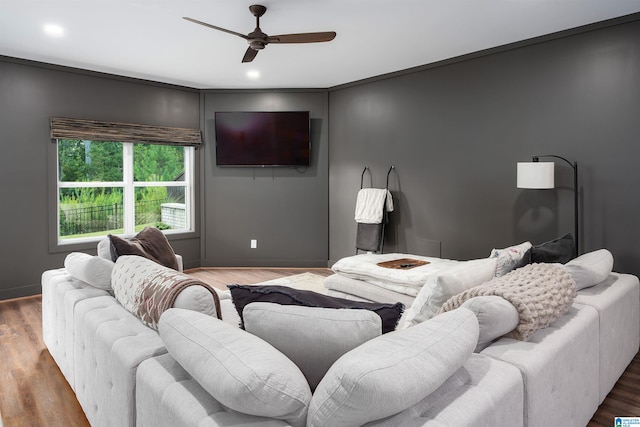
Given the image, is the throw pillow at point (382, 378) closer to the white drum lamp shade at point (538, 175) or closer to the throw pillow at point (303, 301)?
the throw pillow at point (303, 301)

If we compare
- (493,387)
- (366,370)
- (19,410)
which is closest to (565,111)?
(493,387)

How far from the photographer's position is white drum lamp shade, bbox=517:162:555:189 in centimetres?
364

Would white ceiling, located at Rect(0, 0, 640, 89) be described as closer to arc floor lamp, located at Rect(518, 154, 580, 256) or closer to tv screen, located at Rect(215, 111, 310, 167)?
tv screen, located at Rect(215, 111, 310, 167)

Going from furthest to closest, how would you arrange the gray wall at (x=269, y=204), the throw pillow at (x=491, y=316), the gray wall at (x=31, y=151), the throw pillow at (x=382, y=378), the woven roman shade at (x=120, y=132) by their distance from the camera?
1. the gray wall at (x=269, y=204)
2. the woven roman shade at (x=120, y=132)
3. the gray wall at (x=31, y=151)
4. the throw pillow at (x=491, y=316)
5. the throw pillow at (x=382, y=378)

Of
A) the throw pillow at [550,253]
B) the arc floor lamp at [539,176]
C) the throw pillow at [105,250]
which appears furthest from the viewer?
the arc floor lamp at [539,176]

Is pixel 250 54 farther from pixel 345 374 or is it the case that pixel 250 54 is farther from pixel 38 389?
pixel 345 374

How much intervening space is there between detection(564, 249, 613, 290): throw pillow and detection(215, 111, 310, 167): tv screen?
4.05 m

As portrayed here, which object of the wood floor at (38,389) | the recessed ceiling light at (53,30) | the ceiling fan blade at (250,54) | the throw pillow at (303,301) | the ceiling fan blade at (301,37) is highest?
the recessed ceiling light at (53,30)

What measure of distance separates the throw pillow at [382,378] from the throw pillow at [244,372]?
2.6 inches

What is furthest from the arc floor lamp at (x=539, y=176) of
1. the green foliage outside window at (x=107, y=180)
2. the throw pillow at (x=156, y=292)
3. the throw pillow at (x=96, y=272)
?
the green foliage outside window at (x=107, y=180)

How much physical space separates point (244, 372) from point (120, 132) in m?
5.09

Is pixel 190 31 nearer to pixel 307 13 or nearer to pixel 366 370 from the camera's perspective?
pixel 307 13

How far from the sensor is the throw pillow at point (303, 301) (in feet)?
5.10

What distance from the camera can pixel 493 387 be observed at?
141cm
